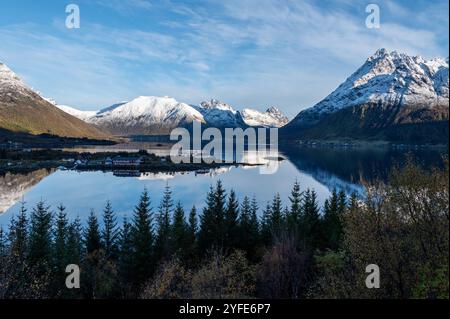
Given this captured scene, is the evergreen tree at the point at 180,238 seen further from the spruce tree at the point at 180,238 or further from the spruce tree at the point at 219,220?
the spruce tree at the point at 219,220

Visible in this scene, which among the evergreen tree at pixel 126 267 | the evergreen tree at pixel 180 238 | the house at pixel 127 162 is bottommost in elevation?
the evergreen tree at pixel 126 267

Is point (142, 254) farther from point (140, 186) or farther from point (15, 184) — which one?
point (15, 184)

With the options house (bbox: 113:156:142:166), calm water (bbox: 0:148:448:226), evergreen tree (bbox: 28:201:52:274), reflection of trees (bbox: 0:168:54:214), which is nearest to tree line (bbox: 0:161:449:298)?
evergreen tree (bbox: 28:201:52:274)

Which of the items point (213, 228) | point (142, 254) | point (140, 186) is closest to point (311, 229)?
point (213, 228)

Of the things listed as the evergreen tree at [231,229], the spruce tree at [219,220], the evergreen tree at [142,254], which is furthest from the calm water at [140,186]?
the evergreen tree at [142,254]
